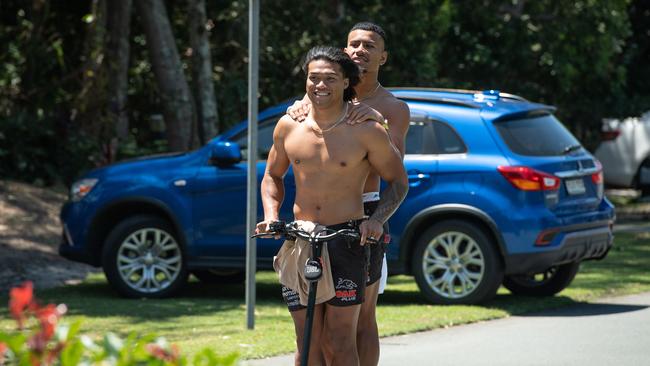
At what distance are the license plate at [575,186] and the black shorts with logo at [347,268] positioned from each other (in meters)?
5.13

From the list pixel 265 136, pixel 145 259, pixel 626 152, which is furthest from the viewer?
pixel 626 152

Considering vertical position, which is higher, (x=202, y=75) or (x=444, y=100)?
(x=202, y=75)

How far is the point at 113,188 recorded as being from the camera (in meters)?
11.9

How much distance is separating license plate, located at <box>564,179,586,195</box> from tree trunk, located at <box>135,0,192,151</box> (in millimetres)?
7769

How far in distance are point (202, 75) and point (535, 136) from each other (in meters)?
7.57

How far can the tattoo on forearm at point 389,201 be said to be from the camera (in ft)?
19.9

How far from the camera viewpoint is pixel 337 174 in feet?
19.9

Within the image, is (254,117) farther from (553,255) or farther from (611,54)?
(611,54)

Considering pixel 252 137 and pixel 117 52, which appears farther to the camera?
pixel 117 52

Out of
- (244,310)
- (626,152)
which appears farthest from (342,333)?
(626,152)

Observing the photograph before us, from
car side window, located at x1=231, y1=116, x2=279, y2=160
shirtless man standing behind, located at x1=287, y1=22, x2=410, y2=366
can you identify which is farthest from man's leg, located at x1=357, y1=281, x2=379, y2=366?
car side window, located at x1=231, y1=116, x2=279, y2=160

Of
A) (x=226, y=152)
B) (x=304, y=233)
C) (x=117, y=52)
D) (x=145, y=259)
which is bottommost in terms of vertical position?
(x=145, y=259)

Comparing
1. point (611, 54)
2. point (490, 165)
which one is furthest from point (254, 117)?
point (611, 54)

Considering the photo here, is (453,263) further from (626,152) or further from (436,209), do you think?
(626,152)
